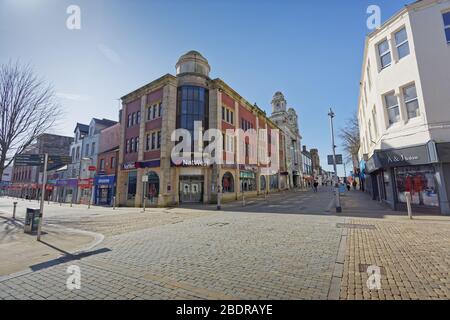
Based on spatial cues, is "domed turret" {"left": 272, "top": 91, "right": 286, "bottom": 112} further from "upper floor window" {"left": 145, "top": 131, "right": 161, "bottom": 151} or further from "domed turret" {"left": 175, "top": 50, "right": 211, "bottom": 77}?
"upper floor window" {"left": 145, "top": 131, "right": 161, "bottom": 151}

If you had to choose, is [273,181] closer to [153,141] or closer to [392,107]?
[153,141]

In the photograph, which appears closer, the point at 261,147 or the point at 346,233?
the point at 346,233

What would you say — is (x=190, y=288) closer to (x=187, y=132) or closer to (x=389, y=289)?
(x=389, y=289)

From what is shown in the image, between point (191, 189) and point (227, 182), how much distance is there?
182 inches

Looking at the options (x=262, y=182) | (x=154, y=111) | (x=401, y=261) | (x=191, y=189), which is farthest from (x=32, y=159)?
(x=262, y=182)

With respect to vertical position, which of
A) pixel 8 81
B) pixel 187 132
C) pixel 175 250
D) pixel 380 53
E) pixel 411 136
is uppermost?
pixel 380 53

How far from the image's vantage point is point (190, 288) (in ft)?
12.4

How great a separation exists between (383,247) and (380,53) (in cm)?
1391

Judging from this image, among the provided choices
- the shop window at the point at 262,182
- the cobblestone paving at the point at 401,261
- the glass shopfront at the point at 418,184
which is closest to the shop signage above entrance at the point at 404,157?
the glass shopfront at the point at 418,184

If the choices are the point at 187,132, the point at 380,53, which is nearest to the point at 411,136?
the point at 380,53

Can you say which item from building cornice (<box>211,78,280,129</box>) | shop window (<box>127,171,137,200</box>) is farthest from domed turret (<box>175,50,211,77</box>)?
Answer: shop window (<box>127,171,137,200</box>)

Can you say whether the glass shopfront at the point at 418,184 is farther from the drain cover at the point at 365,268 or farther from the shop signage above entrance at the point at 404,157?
the drain cover at the point at 365,268

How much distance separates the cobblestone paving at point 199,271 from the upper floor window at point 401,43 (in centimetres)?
1234
